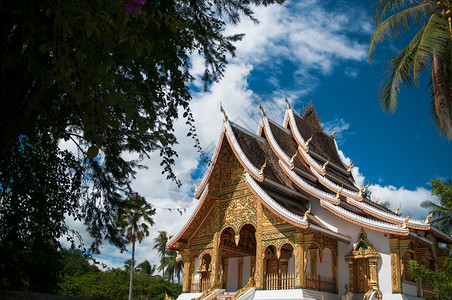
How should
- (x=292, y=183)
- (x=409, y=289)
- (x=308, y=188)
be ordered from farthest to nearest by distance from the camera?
(x=292, y=183) → (x=308, y=188) → (x=409, y=289)

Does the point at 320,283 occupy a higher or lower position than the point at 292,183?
lower

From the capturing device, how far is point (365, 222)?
1231 centimetres

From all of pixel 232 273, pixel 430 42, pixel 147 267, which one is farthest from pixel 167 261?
pixel 430 42

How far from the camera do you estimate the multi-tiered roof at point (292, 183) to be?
12.4 meters

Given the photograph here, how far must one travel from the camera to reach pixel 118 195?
593cm

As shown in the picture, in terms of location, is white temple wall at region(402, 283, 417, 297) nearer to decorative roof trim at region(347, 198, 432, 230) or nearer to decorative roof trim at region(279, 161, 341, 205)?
decorative roof trim at region(347, 198, 432, 230)

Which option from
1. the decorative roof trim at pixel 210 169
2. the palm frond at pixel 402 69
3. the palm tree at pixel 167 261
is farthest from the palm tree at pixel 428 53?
the palm tree at pixel 167 261

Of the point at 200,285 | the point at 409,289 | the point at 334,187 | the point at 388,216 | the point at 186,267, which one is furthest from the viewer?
the point at 186,267

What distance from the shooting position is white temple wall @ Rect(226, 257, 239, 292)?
1573 cm

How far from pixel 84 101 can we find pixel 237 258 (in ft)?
46.2

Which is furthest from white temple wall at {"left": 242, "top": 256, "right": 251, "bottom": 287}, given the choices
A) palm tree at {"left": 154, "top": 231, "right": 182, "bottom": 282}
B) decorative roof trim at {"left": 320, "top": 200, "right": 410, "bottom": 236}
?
palm tree at {"left": 154, "top": 231, "right": 182, "bottom": 282}

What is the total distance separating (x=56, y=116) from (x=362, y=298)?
1059cm

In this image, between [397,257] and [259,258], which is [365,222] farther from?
[259,258]

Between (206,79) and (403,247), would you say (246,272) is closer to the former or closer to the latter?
(403,247)
